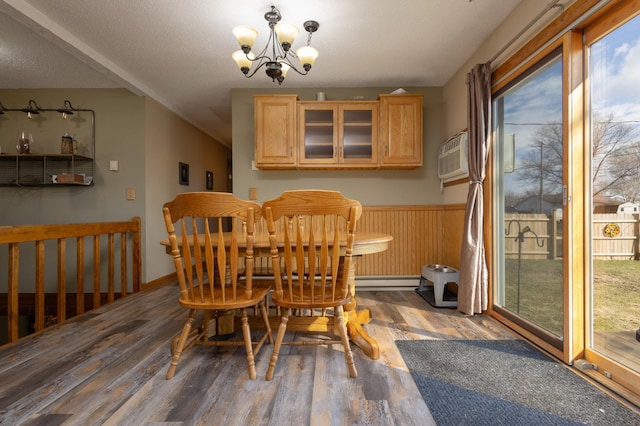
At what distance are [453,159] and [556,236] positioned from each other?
1.39 m

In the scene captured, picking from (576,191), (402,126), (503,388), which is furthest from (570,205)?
(402,126)

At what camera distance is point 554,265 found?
1.93 meters

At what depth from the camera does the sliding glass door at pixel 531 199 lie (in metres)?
1.92

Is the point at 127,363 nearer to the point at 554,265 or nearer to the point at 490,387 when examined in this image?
the point at 490,387

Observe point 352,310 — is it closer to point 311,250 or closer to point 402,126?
point 311,250

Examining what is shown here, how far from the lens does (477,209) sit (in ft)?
8.25

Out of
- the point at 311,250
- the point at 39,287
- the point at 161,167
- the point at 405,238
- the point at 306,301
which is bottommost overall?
the point at 39,287

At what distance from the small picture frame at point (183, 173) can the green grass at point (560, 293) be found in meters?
4.17

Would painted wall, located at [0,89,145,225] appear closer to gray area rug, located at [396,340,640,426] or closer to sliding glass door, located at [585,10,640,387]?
gray area rug, located at [396,340,640,426]

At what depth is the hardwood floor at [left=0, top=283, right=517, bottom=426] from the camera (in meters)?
1.27

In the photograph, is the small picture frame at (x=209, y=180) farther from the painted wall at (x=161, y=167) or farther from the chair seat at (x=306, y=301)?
the chair seat at (x=306, y=301)

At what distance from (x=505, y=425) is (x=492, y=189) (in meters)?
1.83

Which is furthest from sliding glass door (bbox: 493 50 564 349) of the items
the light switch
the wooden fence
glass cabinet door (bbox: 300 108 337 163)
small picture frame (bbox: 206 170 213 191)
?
small picture frame (bbox: 206 170 213 191)

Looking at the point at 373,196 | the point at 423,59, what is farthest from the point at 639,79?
the point at 373,196
